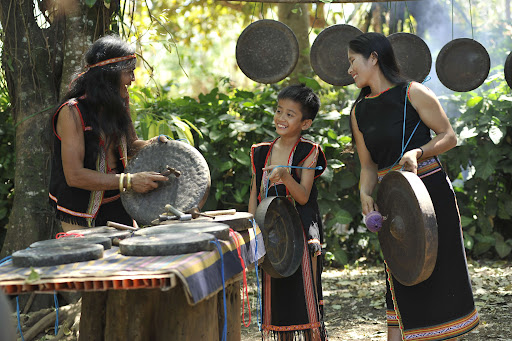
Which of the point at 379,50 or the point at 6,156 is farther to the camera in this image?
the point at 6,156

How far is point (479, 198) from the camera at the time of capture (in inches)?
268

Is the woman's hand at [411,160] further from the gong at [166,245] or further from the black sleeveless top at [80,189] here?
the black sleeveless top at [80,189]

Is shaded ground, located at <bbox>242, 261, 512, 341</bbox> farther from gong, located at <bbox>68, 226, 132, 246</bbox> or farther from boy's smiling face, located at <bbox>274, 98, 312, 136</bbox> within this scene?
gong, located at <bbox>68, 226, 132, 246</bbox>

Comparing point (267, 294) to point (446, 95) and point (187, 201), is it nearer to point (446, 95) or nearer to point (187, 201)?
point (187, 201)

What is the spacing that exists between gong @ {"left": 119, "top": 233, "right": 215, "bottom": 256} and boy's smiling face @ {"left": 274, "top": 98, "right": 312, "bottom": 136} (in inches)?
58.9

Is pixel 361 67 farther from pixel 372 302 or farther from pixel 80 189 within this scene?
pixel 372 302

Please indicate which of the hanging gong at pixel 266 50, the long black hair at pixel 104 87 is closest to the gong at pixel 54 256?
the long black hair at pixel 104 87

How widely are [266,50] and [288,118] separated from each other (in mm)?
1763

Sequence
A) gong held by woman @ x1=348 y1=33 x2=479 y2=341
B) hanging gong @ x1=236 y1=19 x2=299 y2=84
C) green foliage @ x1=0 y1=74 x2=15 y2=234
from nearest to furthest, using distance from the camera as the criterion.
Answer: gong held by woman @ x1=348 y1=33 x2=479 y2=341 < hanging gong @ x1=236 y1=19 x2=299 y2=84 < green foliage @ x1=0 y1=74 x2=15 y2=234

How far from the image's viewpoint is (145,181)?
3076 mm

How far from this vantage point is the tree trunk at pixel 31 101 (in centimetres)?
448

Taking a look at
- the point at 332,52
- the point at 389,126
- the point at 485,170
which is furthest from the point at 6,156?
the point at 485,170

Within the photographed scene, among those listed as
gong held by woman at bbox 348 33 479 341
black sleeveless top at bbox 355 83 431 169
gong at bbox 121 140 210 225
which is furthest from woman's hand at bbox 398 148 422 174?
gong at bbox 121 140 210 225

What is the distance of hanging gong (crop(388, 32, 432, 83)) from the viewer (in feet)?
17.7
